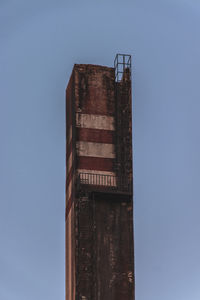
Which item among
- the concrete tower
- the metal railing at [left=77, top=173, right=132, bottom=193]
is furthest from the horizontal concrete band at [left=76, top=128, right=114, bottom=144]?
the metal railing at [left=77, top=173, right=132, bottom=193]

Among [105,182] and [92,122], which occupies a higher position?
[92,122]

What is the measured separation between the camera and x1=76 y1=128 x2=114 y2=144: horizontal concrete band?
7275 cm

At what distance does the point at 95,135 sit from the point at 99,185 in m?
3.74

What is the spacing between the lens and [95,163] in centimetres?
7219

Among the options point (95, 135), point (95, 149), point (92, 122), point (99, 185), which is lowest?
point (99, 185)

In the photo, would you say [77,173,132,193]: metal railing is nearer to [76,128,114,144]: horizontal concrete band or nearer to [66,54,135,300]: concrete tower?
[66,54,135,300]: concrete tower

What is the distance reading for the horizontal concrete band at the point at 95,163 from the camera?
72.0m

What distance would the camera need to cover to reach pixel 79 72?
74500 millimetres

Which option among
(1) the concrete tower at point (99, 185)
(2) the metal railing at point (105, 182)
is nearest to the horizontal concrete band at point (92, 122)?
(1) the concrete tower at point (99, 185)

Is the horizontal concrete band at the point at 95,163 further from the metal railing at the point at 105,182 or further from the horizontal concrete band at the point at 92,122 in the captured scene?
the horizontal concrete band at the point at 92,122

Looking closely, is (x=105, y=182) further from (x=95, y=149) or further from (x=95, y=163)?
(x=95, y=149)

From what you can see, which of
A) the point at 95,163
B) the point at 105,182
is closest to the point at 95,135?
the point at 95,163

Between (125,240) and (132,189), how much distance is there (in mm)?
3684

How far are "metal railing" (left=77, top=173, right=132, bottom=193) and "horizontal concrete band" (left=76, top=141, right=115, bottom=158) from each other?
1526 mm
